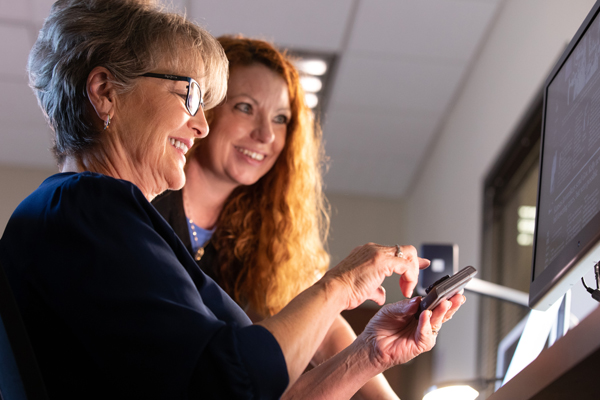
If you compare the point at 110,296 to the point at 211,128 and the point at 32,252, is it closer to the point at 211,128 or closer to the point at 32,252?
the point at 32,252

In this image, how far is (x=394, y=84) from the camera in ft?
12.9

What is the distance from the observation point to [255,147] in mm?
1867

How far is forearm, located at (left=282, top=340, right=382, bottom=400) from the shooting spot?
1166 mm

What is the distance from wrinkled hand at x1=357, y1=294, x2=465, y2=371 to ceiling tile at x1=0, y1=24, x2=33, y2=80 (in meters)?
3.02

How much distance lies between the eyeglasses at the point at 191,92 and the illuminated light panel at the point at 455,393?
2.53 ft


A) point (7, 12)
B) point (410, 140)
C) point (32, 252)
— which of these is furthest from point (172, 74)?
point (410, 140)

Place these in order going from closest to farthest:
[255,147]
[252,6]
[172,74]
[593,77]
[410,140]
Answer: [593,77] → [172,74] → [255,147] → [252,6] → [410,140]

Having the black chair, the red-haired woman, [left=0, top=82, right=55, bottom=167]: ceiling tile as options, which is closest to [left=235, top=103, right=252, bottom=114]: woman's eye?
the red-haired woman

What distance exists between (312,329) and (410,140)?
3.94 metres

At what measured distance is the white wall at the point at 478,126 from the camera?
2740mm

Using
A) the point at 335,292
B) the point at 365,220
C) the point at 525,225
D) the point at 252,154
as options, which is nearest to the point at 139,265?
the point at 335,292

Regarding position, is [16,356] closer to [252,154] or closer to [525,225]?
[252,154]

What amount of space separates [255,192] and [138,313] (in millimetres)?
1192

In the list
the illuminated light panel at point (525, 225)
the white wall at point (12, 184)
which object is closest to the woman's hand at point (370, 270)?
the illuminated light panel at point (525, 225)
